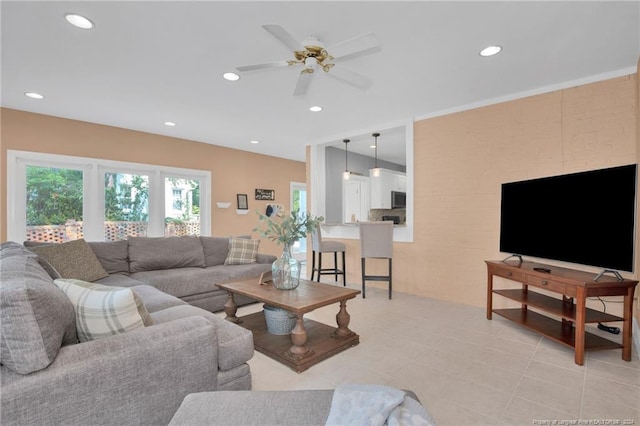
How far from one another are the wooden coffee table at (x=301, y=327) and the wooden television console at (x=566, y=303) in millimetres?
1558

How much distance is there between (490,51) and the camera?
101 inches

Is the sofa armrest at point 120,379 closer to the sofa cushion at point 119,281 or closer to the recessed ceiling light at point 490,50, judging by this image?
the sofa cushion at point 119,281

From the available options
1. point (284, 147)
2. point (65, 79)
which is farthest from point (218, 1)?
point (284, 147)

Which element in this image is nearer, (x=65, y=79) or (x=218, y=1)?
(x=218, y=1)

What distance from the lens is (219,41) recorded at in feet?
7.91

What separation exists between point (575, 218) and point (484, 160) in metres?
1.28

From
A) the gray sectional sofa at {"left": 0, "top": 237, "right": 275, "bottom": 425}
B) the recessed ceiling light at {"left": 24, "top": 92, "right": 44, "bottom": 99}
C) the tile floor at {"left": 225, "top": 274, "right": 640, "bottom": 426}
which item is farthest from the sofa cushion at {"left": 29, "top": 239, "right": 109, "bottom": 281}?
the tile floor at {"left": 225, "top": 274, "right": 640, "bottom": 426}

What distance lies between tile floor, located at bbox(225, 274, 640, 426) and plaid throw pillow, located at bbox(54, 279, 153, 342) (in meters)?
1.03

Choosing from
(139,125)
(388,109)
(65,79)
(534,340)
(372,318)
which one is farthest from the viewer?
(139,125)

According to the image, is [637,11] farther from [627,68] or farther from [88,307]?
[88,307]

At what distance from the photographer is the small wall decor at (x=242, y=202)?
20.6 ft

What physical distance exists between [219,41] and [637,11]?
114 inches

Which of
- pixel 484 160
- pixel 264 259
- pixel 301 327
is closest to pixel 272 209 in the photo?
pixel 264 259

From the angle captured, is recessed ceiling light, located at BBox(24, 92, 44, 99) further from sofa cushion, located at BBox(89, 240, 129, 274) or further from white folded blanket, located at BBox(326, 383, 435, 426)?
white folded blanket, located at BBox(326, 383, 435, 426)
